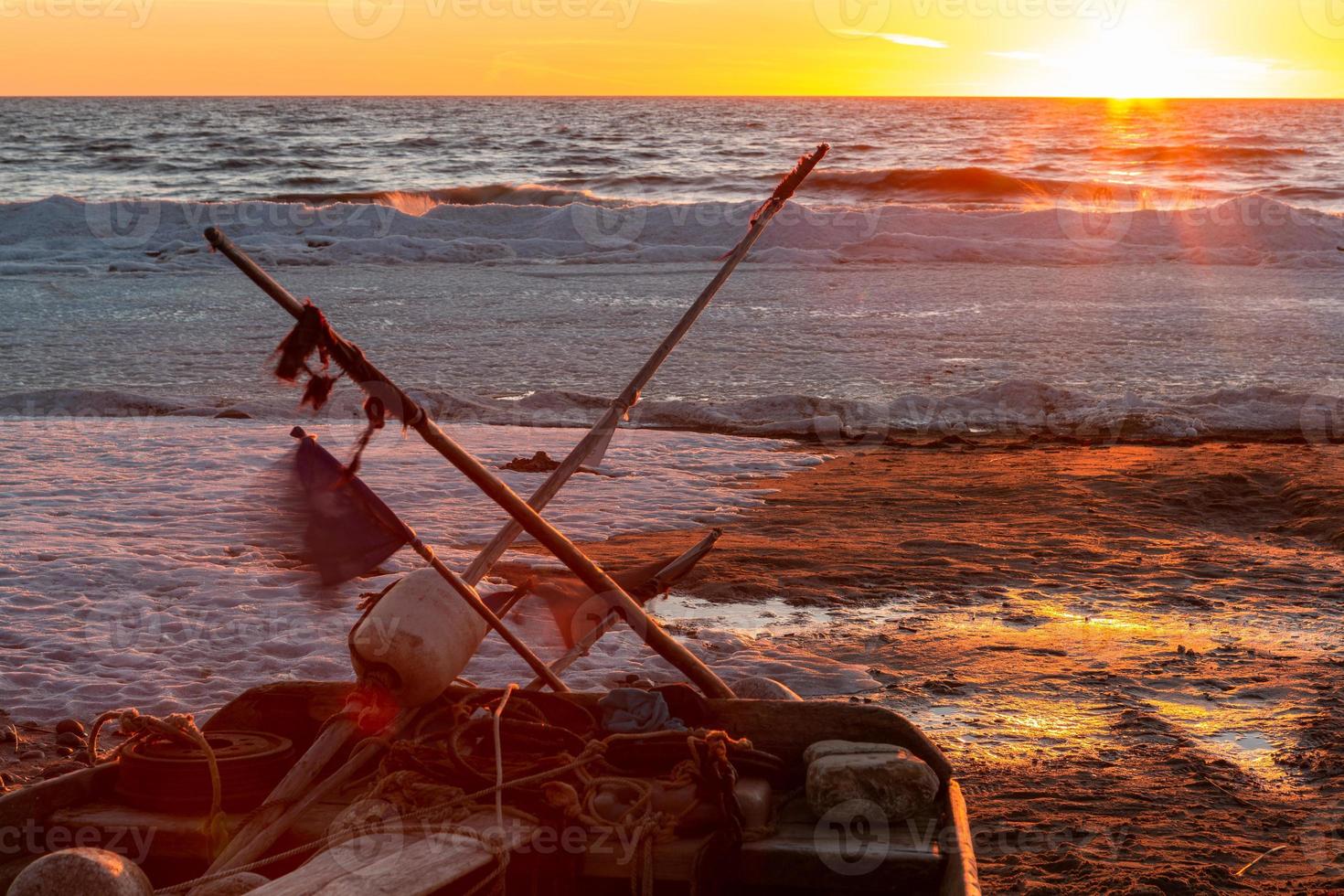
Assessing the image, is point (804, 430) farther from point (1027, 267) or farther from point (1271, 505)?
point (1027, 267)

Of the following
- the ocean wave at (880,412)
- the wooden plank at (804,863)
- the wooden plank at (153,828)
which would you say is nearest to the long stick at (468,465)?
the wooden plank at (804,863)

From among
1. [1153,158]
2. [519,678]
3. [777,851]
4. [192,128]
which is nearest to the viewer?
[777,851]

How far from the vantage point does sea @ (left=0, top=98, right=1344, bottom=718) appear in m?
7.32

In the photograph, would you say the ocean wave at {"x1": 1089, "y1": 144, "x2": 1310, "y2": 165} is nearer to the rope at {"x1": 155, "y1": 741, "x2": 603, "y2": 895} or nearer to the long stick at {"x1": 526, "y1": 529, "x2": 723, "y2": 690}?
the long stick at {"x1": 526, "y1": 529, "x2": 723, "y2": 690}

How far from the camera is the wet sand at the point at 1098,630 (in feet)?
14.3

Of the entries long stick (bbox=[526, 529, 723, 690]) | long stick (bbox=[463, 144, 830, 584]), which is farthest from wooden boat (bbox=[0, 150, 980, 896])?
long stick (bbox=[463, 144, 830, 584])

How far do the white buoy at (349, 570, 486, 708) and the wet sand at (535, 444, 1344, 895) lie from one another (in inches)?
71.7

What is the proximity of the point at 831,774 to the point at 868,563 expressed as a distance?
13.8 ft

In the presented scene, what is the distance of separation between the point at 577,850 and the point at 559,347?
41.7 ft

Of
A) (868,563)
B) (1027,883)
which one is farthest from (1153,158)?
(1027,883)

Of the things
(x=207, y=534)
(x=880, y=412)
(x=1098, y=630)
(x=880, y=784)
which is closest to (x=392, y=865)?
(x=880, y=784)

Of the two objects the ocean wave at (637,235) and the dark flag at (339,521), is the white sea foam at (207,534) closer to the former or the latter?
the dark flag at (339,521)

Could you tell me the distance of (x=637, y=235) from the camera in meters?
28.3

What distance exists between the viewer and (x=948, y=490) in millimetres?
9516
